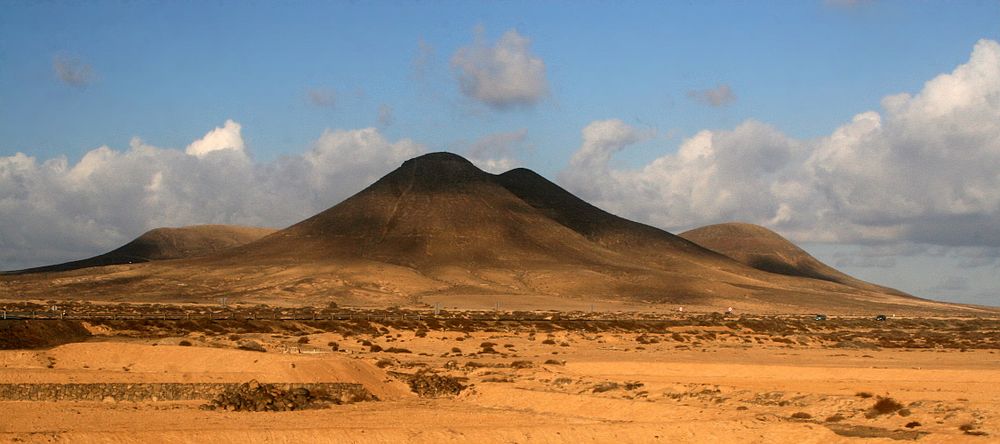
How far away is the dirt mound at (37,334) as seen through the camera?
36.2 m

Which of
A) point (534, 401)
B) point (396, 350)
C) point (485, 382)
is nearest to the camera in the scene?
point (534, 401)

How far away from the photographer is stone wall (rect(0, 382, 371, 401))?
27359 mm

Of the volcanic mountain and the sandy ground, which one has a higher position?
the volcanic mountain

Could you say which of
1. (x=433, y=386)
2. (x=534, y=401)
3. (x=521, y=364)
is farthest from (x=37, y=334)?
(x=534, y=401)

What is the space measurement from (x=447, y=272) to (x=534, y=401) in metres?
123

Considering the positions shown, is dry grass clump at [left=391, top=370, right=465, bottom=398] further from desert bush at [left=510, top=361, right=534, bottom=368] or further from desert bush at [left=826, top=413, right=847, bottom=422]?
desert bush at [left=826, top=413, right=847, bottom=422]

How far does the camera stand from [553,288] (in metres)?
147

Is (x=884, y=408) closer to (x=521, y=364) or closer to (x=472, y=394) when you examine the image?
(x=472, y=394)

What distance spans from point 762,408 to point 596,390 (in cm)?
572

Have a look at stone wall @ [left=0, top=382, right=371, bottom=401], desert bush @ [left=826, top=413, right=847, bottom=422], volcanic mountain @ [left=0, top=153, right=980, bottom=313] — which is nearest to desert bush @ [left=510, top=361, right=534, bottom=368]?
stone wall @ [left=0, top=382, right=371, bottom=401]

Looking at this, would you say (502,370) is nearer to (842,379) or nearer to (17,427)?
(842,379)

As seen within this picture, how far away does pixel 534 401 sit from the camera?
1244 inches

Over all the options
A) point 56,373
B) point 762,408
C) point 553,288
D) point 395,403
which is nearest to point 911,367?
point 762,408

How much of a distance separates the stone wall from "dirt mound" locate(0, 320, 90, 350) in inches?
330
